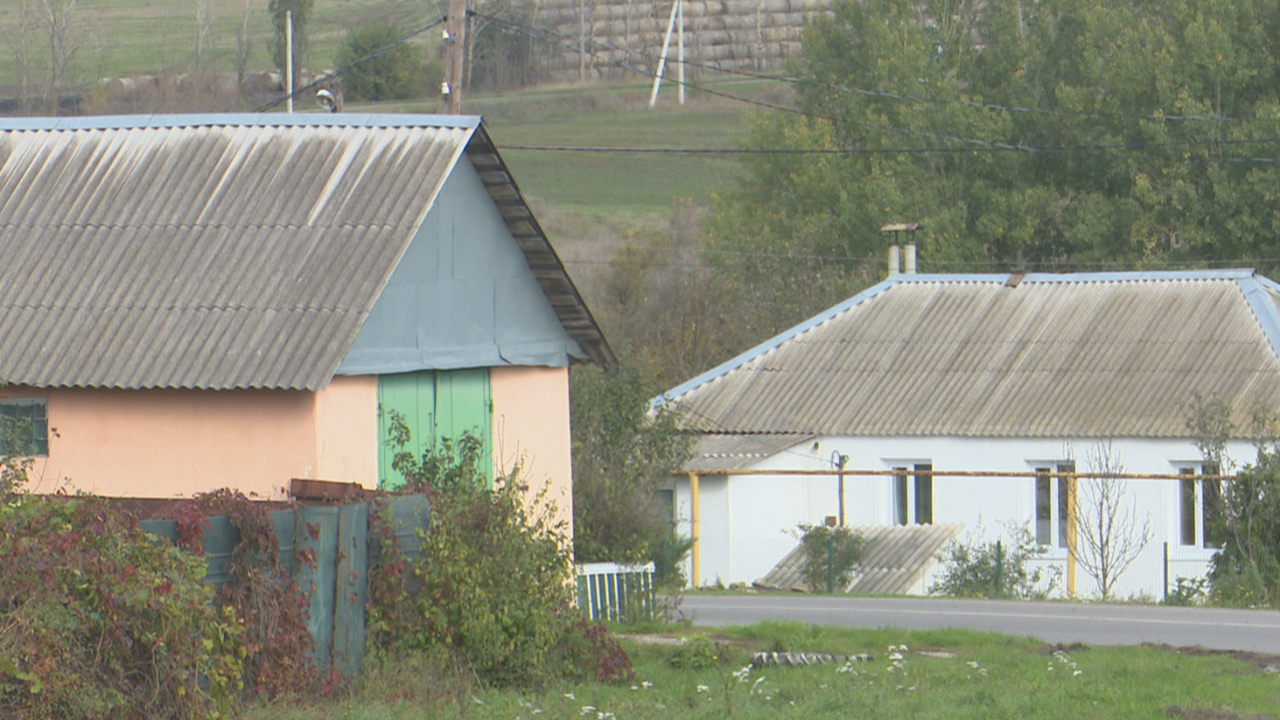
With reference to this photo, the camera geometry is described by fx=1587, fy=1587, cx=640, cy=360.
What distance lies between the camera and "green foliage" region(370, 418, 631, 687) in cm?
1070

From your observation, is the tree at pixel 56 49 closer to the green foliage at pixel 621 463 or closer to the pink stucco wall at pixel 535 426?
the green foliage at pixel 621 463

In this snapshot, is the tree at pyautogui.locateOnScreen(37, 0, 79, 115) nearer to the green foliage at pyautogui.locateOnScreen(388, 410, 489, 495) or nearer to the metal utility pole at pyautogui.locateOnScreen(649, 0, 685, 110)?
the metal utility pole at pyautogui.locateOnScreen(649, 0, 685, 110)

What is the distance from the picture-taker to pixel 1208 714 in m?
10.1

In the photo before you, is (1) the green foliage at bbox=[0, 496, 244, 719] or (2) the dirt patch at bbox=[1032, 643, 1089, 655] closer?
(1) the green foliage at bbox=[0, 496, 244, 719]

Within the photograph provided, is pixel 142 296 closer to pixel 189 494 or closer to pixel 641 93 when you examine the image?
pixel 189 494

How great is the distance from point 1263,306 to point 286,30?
1386 inches

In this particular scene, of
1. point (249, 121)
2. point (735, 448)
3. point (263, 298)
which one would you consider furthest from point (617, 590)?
point (735, 448)

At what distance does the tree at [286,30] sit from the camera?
54.9 m

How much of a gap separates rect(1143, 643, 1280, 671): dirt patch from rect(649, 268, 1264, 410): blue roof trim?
54.8 feet

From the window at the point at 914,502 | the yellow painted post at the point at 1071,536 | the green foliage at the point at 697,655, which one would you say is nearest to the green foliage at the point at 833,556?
the yellow painted post at the point at 1071,536

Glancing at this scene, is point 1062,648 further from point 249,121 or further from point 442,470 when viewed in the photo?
point 249,121

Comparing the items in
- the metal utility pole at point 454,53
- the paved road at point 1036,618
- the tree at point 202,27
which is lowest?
the paved road at point 1036,618

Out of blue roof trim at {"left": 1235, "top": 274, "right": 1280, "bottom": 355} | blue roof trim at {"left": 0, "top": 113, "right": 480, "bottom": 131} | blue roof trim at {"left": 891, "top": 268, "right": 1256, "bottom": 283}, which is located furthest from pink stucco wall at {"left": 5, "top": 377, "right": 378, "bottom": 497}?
blue roof trim at {"left": 891, "top": 268, "right": 1256, "bottom": 283}

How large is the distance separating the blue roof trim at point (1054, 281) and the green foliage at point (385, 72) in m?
30.1
